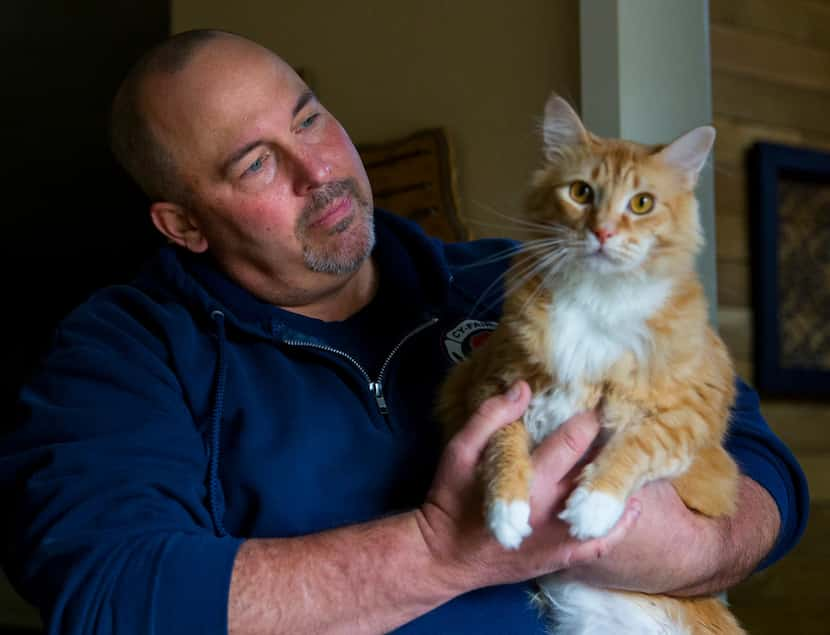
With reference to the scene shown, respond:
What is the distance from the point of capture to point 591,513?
119 cm

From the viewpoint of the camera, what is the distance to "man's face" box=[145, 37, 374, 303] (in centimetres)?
167

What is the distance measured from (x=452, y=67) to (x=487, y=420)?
203 cm

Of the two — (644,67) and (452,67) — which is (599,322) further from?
(452,67)

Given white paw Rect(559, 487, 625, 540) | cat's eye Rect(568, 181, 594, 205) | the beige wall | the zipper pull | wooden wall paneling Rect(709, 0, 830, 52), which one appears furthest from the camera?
wooden wall paneling Rect(709, 0, 830, 52)

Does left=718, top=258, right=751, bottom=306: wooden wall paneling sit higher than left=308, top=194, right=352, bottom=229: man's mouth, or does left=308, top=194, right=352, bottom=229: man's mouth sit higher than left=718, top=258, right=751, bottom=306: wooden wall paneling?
left=308, top=194, right=352, bottom=229: man's mouth

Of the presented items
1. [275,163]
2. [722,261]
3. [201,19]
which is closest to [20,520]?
[275,163]

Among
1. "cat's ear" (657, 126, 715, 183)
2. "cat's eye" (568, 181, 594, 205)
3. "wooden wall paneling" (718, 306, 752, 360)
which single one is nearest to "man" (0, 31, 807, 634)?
"cat's eye" (568, 181, 594, 205)

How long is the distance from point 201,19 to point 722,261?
8.84ft

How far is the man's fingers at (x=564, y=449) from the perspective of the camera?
1280 millimetres

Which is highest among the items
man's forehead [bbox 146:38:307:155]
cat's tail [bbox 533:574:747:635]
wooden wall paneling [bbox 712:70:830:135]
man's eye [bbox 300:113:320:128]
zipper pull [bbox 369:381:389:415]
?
wooden wall paneling [bbox 712:70:830:135]

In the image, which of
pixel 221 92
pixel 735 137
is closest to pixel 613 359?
pixel 221 92

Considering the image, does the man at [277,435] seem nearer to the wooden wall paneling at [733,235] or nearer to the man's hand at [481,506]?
the man's hand at [481,506]

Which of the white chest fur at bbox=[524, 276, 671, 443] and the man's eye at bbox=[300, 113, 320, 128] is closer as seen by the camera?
the white chest fur at bbox=[524, 276, 671, 443]

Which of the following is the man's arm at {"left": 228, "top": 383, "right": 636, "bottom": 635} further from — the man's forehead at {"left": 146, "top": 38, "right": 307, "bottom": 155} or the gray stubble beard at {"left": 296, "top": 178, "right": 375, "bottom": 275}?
the man's forehead at {"left": 146, "top": 38, "right": 307, "bottom": 155}
